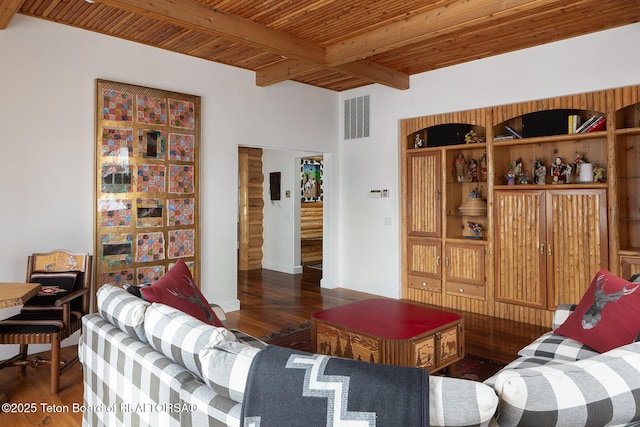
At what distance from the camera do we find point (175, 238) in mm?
4867

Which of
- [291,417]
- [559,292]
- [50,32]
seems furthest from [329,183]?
[291,417]

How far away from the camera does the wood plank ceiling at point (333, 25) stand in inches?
144

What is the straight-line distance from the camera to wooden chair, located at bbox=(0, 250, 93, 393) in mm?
3016

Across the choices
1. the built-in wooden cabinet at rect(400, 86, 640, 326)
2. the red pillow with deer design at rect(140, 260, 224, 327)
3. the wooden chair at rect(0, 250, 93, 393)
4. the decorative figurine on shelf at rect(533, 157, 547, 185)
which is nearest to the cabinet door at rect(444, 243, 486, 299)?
the built-in wooden cabinet at rect(400, 86, 640, 326)

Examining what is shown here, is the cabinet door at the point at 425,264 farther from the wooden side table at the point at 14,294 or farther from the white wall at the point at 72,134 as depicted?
the wooden side table at the point at 14,294

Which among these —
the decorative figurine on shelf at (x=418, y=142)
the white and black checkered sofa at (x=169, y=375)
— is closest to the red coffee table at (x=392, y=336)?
the white and black checkered sofa at (x=169, y=375)

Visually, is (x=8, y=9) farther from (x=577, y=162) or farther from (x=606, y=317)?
(x=577, y=162)

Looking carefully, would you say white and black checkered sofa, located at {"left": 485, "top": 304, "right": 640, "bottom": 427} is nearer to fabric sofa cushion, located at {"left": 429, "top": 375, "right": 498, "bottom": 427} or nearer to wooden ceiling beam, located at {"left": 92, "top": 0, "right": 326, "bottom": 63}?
fabric sofa cushion, located at {"left": 429, "top": 375, "right": 498, "bottom": 427}

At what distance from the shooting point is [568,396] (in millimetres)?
1103

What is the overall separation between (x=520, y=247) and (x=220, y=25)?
12.8ft

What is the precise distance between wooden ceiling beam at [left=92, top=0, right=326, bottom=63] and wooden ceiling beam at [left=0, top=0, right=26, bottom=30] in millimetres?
685

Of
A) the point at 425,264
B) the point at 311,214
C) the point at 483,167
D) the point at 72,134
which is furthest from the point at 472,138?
the point at 72,134

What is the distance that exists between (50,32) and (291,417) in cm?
433

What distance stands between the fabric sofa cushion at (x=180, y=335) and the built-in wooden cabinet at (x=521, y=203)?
4.22 metres
